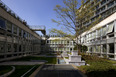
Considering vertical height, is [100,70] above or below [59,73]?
above

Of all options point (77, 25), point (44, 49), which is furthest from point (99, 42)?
point (44, 49)

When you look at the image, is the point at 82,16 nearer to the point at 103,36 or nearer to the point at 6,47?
the point at 103,36

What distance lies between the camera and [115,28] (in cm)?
1526

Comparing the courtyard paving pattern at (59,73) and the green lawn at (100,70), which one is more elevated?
the green lawn at (100,70)

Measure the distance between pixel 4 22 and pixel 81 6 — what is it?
44.3ft

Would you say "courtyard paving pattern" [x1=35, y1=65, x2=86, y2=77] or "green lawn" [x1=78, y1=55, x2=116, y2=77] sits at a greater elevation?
"green lawn" [x1=78, y1=55, x2=116, y2=77]

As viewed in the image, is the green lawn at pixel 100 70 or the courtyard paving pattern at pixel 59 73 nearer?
the green lawn at pixel 100 70

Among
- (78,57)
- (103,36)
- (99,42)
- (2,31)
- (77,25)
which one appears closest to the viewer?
(78,57)

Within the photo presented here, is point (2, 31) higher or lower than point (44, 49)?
higher

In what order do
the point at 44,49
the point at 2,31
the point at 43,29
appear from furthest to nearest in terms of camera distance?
the point at 44,49 → the point at 43,29 → the point at 2,31

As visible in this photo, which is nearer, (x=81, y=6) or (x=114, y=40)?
(x=81, y=6)

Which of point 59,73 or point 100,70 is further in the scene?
point 59,73

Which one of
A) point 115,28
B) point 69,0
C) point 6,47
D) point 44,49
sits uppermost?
point 69,0

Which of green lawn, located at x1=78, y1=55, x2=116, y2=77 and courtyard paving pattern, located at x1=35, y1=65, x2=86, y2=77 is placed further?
courtyard paving pattern, located at x1=35, y1=65, x2=86, y2=77
